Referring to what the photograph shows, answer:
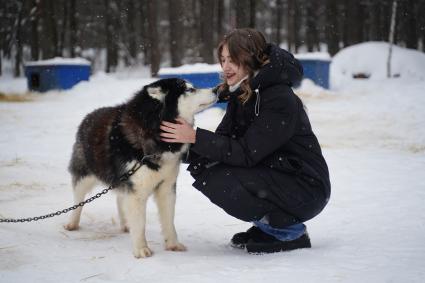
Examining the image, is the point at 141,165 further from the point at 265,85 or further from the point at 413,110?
the point at 413,110

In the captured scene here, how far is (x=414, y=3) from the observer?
78.5ft

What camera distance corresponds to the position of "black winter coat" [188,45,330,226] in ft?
8.14

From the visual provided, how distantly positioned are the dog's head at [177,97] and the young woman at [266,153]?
9cm

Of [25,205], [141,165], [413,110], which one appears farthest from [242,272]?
[413,110]

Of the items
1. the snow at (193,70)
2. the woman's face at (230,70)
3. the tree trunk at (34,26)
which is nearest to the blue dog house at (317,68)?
the snow at (193,70)

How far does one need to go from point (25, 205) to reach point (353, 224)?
113 inches

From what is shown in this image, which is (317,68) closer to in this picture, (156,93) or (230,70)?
(230,70)

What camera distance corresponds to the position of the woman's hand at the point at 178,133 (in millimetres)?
2566

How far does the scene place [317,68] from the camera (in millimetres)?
14680

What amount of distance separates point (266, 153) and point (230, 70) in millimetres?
627

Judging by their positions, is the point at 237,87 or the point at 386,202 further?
the point at 386,202

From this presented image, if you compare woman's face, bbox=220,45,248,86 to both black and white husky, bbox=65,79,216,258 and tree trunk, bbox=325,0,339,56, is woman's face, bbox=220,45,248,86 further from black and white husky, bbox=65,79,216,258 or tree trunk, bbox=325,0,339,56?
tree trunk, bbox=325,0,339,56

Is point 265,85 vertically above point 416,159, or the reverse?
point 265,85

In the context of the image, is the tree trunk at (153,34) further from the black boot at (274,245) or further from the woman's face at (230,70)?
the black boot at (274,245)
